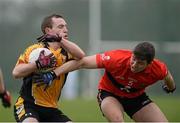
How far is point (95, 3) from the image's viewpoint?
27797mm

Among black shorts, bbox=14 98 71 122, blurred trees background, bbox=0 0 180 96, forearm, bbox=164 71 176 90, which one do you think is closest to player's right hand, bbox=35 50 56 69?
black shorts, bbox=14 98 71 122

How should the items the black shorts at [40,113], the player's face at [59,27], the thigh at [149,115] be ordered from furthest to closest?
the thigh at [149,115] < the player's face at [59,27] < the black shorts at [40,113]

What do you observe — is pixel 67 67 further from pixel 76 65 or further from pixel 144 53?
pixel 144 53

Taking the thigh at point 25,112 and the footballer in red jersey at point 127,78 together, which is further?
the footballer in red jersey at point 127,78

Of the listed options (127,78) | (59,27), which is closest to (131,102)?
(127,78)

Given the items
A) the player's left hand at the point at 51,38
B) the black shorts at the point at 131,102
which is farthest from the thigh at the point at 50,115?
the player's left hand at the point at 51,38

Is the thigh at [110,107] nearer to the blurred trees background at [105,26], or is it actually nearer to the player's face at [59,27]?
the player's face at [59,27]

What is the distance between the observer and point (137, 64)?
10281 millimetres

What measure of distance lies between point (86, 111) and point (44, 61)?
29.1 feet

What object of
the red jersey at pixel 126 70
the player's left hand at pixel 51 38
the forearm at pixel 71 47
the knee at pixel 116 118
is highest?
the player's left hand at pixel 51 38

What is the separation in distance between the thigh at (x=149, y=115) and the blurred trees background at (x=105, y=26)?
1556 centimetres

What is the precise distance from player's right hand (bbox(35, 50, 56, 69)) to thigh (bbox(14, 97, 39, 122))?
0.57 metres

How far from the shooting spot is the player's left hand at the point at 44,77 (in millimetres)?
10109

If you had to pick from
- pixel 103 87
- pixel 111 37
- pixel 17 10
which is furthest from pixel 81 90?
pixel 103 87
